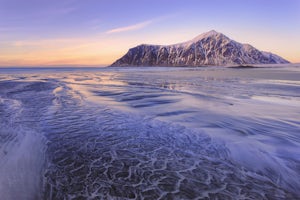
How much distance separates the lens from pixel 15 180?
14.8 ft

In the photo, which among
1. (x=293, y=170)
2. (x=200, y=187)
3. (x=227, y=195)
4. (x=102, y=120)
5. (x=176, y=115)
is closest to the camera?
(x=227, y=195)

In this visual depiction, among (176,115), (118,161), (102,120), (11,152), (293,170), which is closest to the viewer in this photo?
(293,170)

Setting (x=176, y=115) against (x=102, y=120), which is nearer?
(x=102, y=120)

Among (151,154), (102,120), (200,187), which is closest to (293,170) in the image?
(200,187)

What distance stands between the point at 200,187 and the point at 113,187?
1.83 meters

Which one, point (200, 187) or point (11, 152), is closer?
point (200, 187)

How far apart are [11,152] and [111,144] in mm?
2799

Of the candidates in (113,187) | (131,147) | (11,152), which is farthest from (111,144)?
(11,152)

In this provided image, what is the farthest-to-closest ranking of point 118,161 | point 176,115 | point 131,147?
1. point 176,115
2. point 131,147
3. point 118,161

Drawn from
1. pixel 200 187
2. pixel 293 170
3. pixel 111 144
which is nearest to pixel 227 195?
pixel 200 187

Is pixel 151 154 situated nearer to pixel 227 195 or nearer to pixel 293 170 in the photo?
pixel 227 195

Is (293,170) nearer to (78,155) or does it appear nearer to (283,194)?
(283,194)

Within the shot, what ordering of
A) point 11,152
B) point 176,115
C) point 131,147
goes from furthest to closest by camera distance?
point 176,115 → point 131,147 → point 11,152

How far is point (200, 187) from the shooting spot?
4.38m
